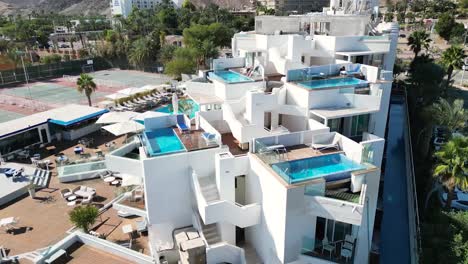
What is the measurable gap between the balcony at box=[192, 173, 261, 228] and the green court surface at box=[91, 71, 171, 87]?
4785cm

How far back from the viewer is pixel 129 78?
66.8 metres

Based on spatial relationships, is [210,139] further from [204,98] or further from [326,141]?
[204,98]

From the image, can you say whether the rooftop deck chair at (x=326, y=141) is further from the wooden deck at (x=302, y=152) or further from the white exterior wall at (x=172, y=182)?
the white exterior wall at (x=172, y=182)

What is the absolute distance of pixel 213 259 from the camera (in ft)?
48.3

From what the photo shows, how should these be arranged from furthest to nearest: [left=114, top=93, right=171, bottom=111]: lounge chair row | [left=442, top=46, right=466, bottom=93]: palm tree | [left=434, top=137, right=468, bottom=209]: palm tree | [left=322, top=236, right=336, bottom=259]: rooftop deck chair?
[left=114, top=93, right=171, bottom=111]: lounge chair row → [left=442, top=46, right=466, bottom=93]: palm tree → [left=434, top=137, right=468, bottom=209]: palm tree → [left=322, top=236, right=336, bottom=259]: rooftop deck chair

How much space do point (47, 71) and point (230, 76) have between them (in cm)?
5970

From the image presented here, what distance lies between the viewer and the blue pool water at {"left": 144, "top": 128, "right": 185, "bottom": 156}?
1628 centimetres

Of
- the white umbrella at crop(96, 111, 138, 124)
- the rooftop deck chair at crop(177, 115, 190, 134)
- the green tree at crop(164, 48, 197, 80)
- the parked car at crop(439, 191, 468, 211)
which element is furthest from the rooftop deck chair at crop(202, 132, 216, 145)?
the green tree at crop(164, 48, 197, 80)

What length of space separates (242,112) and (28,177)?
746 inches

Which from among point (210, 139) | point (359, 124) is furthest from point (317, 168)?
point (359, 124)

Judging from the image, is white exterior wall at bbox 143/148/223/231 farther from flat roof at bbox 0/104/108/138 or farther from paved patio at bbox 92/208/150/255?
flat roof at bbox 0/104/108/138

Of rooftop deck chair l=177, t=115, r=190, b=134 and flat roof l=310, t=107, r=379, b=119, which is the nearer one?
flat roof l=310, t=107, r=379, b=119

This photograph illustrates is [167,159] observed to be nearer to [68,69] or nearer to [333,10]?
[333,10]

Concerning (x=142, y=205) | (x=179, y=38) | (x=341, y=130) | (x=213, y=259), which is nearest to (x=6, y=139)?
(x=142, y=205)
